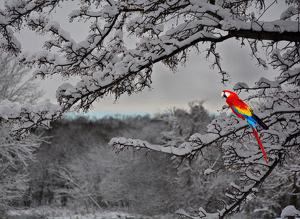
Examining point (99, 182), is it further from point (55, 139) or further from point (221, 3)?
point (221, 3)

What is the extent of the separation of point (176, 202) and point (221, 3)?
16346 millimetres

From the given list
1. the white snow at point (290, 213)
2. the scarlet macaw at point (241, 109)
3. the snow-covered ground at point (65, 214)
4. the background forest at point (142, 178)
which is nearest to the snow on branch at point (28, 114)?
the scarlet macaw at point (241, 109)

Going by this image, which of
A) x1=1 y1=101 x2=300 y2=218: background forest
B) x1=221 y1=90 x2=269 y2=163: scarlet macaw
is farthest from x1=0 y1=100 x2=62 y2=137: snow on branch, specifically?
x1=1 y1=101 x2=300 y2=218: background forest

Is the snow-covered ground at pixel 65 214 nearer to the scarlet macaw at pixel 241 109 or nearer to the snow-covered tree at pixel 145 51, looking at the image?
the snow-covered tree at pixel 145 51

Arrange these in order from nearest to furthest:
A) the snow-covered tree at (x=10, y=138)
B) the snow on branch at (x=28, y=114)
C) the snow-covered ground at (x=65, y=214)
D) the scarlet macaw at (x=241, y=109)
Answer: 1. the scarlet macaw at (x=241, y=109)
2. the snow on branch at (x=28, y=114)
3. the snow-covered tree at (x=10, y=138)
4. the snow-covered ground at (x=65, y=214)

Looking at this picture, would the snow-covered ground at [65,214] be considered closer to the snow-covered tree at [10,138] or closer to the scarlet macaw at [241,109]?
the snow-covered tree at [10,138]

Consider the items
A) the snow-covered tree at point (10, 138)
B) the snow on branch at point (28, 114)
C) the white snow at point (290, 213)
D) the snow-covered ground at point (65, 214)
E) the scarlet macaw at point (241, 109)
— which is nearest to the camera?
the scarlet macaw at point (241, 109)

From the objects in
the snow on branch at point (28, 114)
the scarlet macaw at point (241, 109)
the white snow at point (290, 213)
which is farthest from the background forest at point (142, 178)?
the scarlet macaw at point (241, 109)

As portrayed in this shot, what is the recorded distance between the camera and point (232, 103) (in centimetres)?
185

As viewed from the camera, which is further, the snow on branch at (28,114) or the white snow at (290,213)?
the white snow at (290,213)

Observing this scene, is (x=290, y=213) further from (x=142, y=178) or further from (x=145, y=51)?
(x=142, y=178)

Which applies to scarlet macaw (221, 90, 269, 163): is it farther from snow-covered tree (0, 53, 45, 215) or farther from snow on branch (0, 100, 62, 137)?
snow-covered tree (0, 53, 45, 215)

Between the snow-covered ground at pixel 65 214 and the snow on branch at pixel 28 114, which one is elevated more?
the snow on branch at pixel 28 114

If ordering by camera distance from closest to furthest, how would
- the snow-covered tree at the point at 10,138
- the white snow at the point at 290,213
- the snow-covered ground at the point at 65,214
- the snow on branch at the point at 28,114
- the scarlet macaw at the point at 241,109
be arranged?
1. the scarlet macaw at the point at 241,109
2. the snow on branch at the point at 28,114
3. the white snow at the point at 290,213
4. the snow-covered tree at the point at 10,138
5. the snow-covered ground at the point at 65,214
